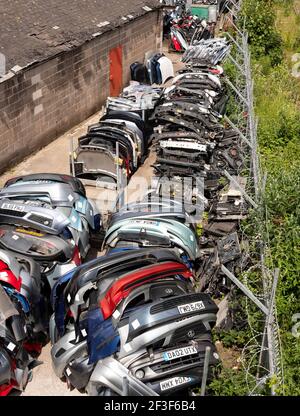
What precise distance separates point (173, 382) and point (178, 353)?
379 millimetres

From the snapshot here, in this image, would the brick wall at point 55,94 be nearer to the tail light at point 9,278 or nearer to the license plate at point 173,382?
the tail light at point 9,278

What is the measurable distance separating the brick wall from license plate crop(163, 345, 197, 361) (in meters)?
9.01

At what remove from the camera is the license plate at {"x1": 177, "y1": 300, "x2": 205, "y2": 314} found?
7.13 m

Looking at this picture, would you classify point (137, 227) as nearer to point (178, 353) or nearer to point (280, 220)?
point (280, 220)

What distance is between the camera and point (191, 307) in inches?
284

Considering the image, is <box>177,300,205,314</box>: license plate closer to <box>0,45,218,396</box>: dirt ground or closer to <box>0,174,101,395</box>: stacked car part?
<box>0,45,218,396</box>: dirt ground

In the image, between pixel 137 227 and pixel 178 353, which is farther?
pixel 137 227

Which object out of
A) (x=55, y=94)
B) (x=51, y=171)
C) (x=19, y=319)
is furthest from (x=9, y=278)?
(x=55, y=94)

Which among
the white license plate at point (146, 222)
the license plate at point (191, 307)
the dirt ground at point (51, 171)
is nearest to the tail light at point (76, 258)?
the white license plate at point (146, 222)

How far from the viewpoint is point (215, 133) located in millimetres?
13438

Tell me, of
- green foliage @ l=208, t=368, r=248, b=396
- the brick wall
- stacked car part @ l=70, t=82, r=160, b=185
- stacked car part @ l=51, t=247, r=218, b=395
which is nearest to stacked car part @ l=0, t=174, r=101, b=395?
stacked car part @ l=51, t=247, r=218, b=395

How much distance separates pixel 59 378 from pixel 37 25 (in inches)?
493

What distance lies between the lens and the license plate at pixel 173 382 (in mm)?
6664
